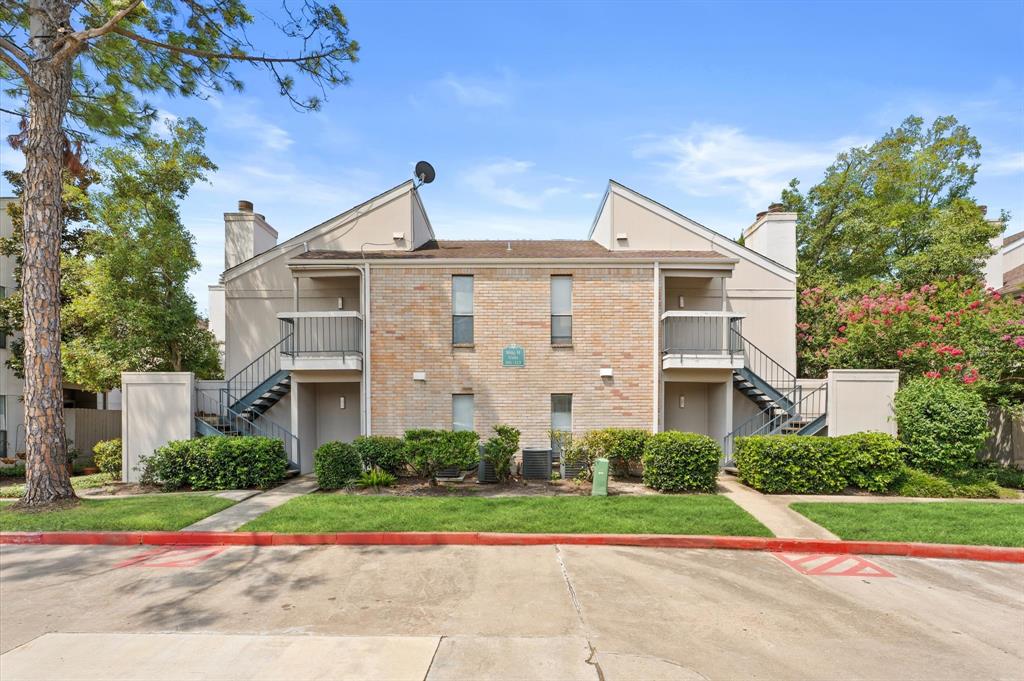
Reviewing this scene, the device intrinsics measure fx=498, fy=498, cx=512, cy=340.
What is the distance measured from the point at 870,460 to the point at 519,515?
794cm

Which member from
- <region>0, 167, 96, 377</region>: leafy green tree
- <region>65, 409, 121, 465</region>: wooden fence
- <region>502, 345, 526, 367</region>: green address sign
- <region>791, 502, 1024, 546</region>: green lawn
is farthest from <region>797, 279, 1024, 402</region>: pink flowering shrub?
<region>65, 409, 121, 465</region>: wooden fence

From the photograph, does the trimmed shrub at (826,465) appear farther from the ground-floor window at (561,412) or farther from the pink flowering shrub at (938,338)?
the ground-floor window at (561,412)

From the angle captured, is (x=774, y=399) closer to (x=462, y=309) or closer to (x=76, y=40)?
(x=462, y=309)

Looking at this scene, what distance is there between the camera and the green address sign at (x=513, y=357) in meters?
13.4

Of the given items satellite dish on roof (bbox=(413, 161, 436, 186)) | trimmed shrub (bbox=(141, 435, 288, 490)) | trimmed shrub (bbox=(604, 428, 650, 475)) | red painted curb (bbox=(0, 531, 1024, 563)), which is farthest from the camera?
satellite dish on roof (bbox=(413, 161, 436, 186))

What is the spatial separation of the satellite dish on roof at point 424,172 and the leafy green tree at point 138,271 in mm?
7098

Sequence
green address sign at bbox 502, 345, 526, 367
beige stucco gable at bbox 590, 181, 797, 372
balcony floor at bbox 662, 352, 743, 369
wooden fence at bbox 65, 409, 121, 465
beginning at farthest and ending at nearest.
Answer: wooden fence at bbox 65, 409, 121, 465 < beige stucco gable at bbox 590, 181, 797, 372 < green address sign at bbox 502, 345, 526, 367 < balcony floor at bbox 662, 352, 743, 369

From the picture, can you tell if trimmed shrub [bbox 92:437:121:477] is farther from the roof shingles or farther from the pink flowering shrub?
the pink flowering shrub

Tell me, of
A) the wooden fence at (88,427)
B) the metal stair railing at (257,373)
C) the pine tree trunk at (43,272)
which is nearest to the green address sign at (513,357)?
the metal stair railing at (257,373)

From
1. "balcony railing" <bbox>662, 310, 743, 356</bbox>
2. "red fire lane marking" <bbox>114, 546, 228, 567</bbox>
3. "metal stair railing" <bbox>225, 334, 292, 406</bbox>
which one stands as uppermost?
"balcony railing" <bbox>662, 310, 743, 356</bbox>

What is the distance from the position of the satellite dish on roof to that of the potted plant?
30.4ft

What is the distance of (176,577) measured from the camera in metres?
6.38

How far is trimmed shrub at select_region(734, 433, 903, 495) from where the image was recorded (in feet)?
35.7

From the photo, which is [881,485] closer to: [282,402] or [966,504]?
[966,504]
